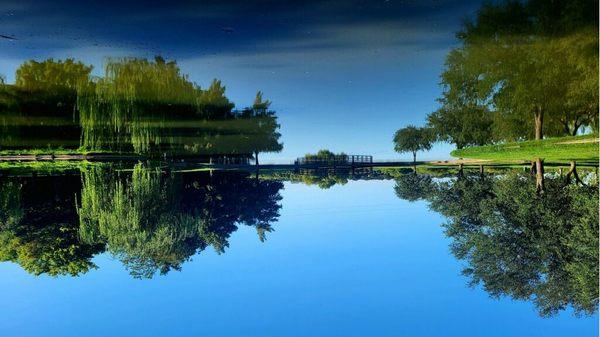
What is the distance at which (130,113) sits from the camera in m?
11.8

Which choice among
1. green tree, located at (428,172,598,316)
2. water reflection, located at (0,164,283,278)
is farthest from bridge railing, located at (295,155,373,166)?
green tree, located at (428,172,598,316)

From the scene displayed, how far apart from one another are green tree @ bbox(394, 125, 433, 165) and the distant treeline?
9.10ft

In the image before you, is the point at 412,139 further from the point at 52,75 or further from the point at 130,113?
the point at 52,75

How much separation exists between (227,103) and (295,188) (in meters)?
2.61

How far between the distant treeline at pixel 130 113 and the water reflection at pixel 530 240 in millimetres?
4640

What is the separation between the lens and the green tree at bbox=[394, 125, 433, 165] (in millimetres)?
8836

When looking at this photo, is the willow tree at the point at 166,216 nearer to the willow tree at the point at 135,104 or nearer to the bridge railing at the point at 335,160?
the bridge railing at the point at 335,160

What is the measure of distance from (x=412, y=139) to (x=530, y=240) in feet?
17.3

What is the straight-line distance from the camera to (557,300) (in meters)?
3.20

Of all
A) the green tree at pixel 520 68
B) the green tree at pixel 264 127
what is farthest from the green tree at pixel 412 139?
the green tree at pixel 264 127

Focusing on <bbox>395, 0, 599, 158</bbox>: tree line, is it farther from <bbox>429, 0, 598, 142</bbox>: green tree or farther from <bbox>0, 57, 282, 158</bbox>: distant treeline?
<bbox>0, 57, 282, 158</bbox>: distant treeline

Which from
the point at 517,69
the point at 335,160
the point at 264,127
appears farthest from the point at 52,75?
the point at 517,69

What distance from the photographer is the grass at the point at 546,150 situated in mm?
7559

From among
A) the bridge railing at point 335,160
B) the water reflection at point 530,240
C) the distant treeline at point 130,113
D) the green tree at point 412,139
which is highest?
the distant treeline at point 130,113
